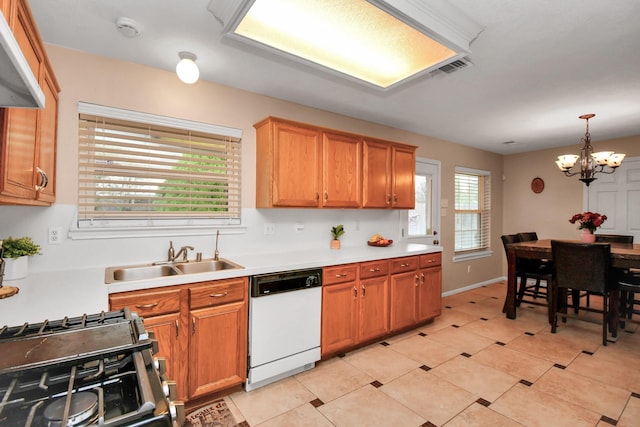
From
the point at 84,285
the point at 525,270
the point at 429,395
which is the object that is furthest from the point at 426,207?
the point at 84,285

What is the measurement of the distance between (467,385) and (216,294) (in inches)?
79.4

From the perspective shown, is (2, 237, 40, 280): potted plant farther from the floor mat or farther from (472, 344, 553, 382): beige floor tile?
(472, 344, 553, 382): beige floor tile

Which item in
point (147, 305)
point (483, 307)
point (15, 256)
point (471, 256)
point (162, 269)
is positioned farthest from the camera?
point (471, 256)

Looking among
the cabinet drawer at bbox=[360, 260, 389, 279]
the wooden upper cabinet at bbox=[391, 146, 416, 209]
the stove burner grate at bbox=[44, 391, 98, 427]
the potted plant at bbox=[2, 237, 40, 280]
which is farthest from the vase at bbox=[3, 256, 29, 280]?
the wooden upper cabinet at bbox=[391, 146, 416, 209]

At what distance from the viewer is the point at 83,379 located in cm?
81

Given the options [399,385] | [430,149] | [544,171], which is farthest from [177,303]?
[544,171]

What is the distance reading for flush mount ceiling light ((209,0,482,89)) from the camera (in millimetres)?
1704

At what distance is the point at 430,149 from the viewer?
458 cm

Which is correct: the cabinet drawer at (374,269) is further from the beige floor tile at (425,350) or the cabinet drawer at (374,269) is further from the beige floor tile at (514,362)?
the beige floor tile at (514,362)

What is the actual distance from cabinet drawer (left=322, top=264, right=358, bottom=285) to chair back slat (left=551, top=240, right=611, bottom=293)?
2.28 metres

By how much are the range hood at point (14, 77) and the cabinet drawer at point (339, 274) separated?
2085mm

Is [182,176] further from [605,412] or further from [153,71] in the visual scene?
[605,412]

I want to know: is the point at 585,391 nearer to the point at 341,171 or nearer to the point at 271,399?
the point at 271,399

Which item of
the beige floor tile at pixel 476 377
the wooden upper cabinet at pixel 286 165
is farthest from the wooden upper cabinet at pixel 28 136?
the beige floor tile at pixel 476 377
